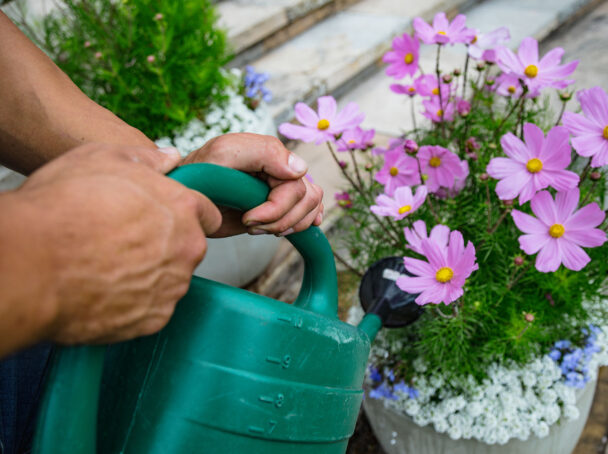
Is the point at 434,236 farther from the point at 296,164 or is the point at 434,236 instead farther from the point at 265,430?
the point at 265,430

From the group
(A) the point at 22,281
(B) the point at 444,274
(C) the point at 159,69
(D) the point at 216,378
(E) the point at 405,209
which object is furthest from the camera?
(C) the point at 159,69

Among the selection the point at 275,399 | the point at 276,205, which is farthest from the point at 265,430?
the point at 276,205

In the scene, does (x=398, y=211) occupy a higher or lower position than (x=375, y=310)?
higher

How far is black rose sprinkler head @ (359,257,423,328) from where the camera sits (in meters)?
0.88

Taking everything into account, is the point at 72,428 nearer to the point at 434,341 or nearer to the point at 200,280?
the point at 200,280

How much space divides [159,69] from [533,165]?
1.01 meters

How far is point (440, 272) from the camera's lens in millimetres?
761

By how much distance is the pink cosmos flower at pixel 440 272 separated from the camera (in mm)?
739

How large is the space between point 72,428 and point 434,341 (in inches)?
29.9

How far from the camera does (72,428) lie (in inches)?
17.5

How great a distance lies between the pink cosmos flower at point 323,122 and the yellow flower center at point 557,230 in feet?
1.24

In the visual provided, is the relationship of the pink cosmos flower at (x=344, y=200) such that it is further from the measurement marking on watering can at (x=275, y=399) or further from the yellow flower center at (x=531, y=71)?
the measurement marking on watering can at (x=275, y=399)

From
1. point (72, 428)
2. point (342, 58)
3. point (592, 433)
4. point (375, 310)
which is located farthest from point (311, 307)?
point (342, 58)

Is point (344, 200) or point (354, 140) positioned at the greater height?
point (354, 140)
